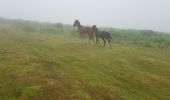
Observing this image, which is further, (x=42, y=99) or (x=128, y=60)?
(x=128, y=60)

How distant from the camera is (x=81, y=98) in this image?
40.5ft

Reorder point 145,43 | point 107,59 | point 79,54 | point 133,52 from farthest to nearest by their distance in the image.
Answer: point 145,43 → point 133,52 → point 79,54 → point 107,59

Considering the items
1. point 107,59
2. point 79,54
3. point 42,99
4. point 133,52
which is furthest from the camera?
point 133,52

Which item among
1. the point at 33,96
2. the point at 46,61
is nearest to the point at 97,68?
the point at 46,61

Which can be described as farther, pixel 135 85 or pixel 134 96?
pixel 135 85

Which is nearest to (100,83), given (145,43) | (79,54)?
(79,54)

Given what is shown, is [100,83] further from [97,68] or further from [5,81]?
[5,81]

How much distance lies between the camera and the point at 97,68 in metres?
17.7

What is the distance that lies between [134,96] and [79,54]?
30.8ft

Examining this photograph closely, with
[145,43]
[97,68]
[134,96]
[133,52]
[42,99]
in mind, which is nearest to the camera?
[42,99]

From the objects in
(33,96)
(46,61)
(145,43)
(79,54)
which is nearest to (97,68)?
(46,61)

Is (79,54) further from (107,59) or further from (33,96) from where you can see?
(33,96)

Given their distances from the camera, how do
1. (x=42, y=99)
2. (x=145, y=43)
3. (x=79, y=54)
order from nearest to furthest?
(x=42, y=99), (x=79, y=54), (x=145, y=43)

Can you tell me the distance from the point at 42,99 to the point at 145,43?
1950cm
